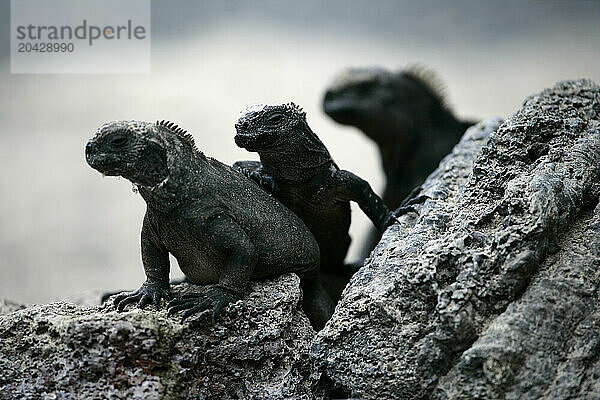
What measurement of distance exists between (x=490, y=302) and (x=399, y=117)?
2332 mm

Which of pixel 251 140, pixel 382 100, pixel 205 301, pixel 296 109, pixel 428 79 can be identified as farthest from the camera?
pixel 428 79

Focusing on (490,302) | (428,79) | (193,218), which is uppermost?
(428,79)

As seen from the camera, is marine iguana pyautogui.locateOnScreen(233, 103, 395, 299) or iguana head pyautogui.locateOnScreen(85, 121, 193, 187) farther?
marine iguana pyautogui.locateOnScreen(233, 103, 395, 299)

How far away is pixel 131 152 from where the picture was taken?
176 cm

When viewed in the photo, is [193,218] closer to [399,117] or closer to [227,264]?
[227,264]

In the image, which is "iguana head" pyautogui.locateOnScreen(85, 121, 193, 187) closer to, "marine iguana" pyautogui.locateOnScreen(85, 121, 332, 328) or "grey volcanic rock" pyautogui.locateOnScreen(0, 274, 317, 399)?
"marine iguana" pyautogui.locateOnScreen(85, 121, 332, 328)

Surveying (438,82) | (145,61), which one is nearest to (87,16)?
(145,61)

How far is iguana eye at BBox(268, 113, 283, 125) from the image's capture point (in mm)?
1976

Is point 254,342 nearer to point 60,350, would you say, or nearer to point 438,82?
point 60,350

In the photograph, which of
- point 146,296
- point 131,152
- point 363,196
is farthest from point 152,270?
point 363,196

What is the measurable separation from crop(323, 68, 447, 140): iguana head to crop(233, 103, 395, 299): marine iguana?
1567mm

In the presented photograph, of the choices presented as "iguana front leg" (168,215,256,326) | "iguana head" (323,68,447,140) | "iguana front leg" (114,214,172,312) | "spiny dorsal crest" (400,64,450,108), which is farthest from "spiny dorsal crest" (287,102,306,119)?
"spiny dorsal crest" (400,64,450,108)

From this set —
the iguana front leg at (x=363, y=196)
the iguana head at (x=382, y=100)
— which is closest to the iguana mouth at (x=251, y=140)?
the iguana front leg at (x=363, y=196)

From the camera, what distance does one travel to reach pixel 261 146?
1.98 m
